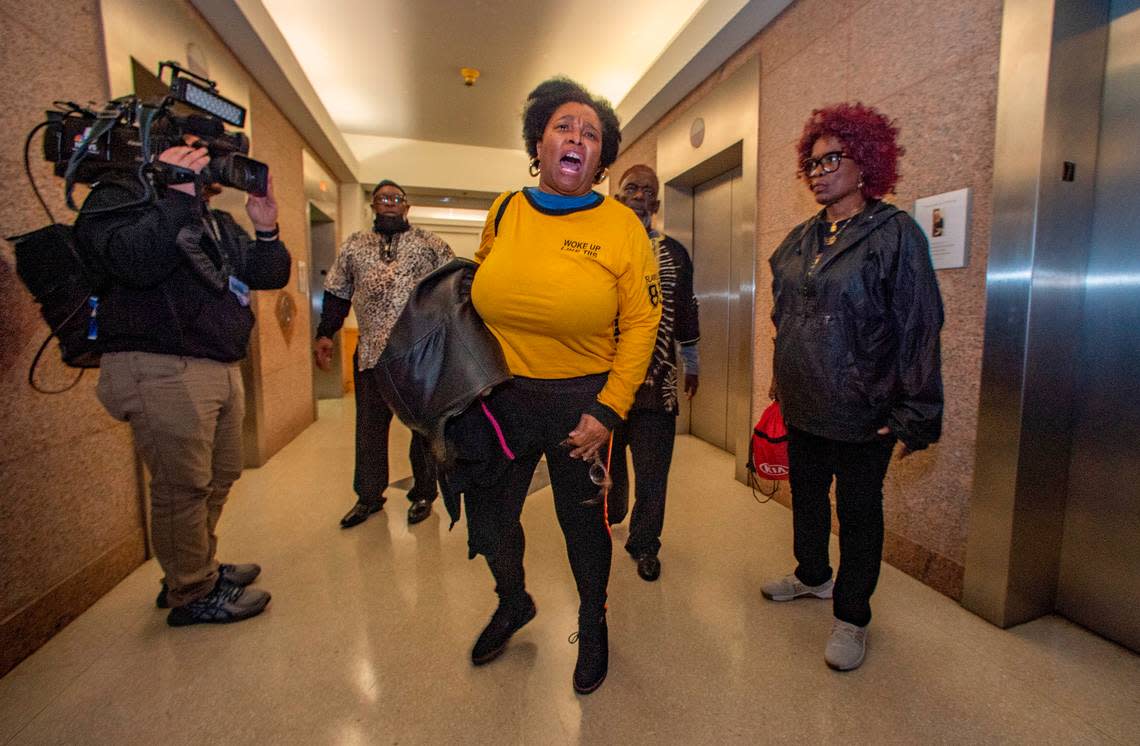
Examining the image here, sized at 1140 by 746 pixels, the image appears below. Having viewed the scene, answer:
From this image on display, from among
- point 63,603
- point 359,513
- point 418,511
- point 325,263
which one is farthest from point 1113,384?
point 325,263

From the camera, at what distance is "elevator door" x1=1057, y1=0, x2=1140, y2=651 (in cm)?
157

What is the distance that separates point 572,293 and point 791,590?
1.48 metres

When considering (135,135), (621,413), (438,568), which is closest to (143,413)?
(135,135)

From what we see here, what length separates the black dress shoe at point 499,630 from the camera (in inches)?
60.7

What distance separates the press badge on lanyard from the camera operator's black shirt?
14mm

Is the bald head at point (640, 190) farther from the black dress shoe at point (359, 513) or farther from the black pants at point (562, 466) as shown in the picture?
the black dress shoe at point (359, 513)

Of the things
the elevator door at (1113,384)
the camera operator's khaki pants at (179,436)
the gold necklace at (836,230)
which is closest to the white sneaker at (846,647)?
the elevator door at (1113,384)

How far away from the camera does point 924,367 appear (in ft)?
4.44

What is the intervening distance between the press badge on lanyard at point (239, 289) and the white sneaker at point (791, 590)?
2106mm

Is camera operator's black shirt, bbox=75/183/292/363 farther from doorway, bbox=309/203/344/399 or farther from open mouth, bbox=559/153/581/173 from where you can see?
doorway, bbox=309/203/344/399

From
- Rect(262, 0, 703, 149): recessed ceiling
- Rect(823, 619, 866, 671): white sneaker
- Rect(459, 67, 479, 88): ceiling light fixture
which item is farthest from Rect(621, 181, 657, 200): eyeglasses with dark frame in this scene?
Rect(459, 67, 479, 88): ceiling light fixture

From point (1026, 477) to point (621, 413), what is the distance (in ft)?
4.70

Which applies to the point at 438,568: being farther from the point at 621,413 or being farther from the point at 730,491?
the point at 730,491

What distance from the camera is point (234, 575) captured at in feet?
6.47
